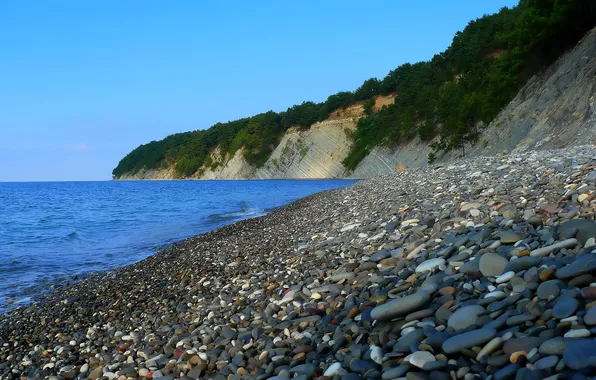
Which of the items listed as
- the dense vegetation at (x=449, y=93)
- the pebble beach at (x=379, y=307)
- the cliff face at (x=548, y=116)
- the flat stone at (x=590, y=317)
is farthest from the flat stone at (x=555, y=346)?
the dense vegetation at (x=449, y=93)

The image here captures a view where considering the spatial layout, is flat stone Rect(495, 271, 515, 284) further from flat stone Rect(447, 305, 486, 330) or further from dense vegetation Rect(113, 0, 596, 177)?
dense vegetation Rect(113, 0, 596, 177)

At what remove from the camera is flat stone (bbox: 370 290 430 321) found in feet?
12.1

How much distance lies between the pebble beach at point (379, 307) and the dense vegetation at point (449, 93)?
85.9 ft

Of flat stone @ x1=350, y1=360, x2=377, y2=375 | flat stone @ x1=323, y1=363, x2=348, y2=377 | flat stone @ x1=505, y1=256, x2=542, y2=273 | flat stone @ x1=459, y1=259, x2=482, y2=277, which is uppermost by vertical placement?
flat stone @ x1=505, y1=256, x2=542, y2=273

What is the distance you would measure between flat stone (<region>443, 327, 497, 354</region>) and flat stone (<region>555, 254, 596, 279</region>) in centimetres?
86

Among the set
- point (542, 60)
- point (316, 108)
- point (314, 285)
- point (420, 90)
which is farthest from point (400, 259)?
point (316, 108)

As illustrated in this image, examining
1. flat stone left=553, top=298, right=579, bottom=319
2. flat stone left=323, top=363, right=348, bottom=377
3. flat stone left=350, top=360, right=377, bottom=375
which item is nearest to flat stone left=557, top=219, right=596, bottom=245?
flat stone left=553, top=298, right=579, bottom=319

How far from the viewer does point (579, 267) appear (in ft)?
11.0

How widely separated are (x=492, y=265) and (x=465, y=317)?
957 mm

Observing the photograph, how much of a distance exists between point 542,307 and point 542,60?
3381 centimetres

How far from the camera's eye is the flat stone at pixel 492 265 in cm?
401

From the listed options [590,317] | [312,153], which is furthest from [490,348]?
[312,153]

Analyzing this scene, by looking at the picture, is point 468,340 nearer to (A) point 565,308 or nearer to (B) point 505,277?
(A) point 565,308

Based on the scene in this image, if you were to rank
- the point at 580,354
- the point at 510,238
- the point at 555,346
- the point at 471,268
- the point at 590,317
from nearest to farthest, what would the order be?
the point at 580,354 < the point at 555,346 < the point at 590,317 < the point at 471,268 < the point at 510,238
